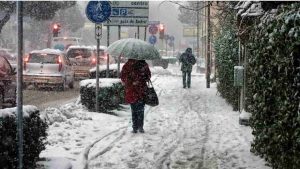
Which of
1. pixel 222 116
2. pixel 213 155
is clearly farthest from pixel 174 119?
pixel 213 155

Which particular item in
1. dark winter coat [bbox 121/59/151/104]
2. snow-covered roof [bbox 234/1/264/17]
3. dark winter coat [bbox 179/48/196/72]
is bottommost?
dark winter coat [bbox 121/59/151/104]

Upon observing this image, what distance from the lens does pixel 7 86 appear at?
1373 cm

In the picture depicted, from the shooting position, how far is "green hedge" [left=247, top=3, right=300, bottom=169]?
21.0ft

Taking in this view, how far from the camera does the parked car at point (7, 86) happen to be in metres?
13.5

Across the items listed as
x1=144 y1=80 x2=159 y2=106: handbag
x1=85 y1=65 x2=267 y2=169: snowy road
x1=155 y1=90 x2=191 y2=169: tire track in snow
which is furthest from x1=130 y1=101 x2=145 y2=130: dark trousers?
x1=155 y1=90 x2=191 y2=169: tire track in snow

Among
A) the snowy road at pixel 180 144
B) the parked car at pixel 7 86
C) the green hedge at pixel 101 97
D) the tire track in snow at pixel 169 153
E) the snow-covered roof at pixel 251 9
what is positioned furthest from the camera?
the green hedge at pixel 101 97

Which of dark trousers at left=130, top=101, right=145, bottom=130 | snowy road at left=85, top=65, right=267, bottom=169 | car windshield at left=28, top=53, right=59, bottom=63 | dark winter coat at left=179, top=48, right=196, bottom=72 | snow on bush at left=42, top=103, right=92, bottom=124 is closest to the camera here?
snowy road at left=85, top=65, right=267, bottom=169

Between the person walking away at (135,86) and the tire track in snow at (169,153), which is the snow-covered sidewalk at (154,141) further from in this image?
the person walking away at (135,86)

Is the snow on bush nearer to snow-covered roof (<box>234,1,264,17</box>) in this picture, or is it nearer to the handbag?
the handbag

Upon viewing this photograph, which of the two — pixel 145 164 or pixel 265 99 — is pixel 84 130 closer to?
pixel 145 164

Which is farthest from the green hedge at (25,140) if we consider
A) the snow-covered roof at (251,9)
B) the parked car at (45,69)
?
the parked car at (45,69)

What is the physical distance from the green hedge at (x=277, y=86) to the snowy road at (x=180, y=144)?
86 cm

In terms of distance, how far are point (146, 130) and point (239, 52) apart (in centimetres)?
361

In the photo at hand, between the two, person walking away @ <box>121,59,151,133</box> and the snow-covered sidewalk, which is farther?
person walking away @ <box>121,59,151,133</box>
